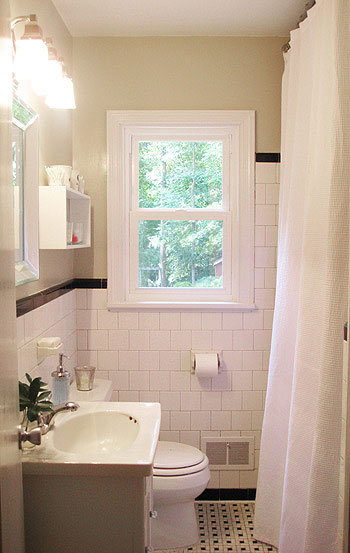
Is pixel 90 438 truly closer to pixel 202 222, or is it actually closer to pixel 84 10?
pixel 202 222

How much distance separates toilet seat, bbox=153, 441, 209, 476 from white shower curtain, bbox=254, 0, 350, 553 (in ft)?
1.29

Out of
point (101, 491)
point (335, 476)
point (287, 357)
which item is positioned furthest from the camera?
point (287, 357)

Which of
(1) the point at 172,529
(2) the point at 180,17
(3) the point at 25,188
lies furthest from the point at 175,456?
(2) the point at 180,17

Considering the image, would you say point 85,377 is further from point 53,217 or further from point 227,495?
point 227,495

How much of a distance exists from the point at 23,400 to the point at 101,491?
1.32ft

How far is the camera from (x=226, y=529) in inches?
122

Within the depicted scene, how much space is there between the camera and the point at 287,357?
282 cm

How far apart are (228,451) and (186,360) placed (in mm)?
612

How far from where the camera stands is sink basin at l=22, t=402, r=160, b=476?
180cm

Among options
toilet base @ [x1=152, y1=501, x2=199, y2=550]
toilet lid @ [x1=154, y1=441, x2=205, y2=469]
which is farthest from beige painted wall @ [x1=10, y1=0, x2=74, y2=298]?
toilet base @ [x1=152, y1=501, x2=199, y2=550]

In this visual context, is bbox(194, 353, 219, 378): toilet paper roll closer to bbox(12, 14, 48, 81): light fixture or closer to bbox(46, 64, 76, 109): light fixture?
bbox(46, 64, 76, 109): light fixture

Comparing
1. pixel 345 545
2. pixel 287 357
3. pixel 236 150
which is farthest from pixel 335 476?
pixel 236 150

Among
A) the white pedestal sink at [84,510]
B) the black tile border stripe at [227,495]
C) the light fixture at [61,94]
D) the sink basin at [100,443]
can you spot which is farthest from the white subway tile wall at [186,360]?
the white pedestal sink at [84,510]

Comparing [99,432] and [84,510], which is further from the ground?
[99,432]
